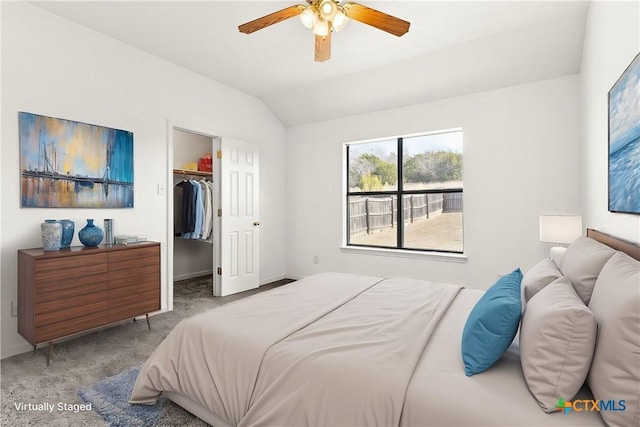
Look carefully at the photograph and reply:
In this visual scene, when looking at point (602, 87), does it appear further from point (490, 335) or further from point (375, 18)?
point (490, 335)

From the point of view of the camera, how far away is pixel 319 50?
8.32 ft

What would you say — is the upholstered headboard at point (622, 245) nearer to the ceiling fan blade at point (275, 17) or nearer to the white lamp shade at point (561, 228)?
the white lamp shade at point (561, 228)

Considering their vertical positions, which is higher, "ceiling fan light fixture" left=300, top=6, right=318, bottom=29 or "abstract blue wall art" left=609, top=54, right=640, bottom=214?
"ceiling fan light fixture" left=300, top=6, right=318, bottom=29

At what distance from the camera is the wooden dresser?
2.29m

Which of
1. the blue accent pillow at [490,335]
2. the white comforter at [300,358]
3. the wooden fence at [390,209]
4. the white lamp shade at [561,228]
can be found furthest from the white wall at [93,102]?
the white lamp shade at [561,228]

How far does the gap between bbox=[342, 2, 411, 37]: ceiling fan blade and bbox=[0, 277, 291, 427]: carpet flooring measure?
2671mm

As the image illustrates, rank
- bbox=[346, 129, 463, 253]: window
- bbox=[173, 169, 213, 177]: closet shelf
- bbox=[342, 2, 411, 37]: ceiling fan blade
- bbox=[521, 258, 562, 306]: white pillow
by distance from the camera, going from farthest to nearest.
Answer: bbox=[173, 169, 213, 177]: closet shelf, bbox=[346, 129, 463, 253]: window, bbox=[342, 2, 411, 37]: ceiling fan blade, bbox=[521, 258, 562, 306]: white pillow

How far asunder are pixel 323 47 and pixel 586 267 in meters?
2.21

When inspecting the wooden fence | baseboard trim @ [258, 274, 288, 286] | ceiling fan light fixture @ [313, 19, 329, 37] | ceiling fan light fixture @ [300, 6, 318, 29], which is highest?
ceiling fan light fixture @ [300, 6, 318, 29]

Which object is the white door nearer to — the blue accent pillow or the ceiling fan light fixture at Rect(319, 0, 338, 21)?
the ceiling fan light fixture at Rect(319, 0, 338, 21)

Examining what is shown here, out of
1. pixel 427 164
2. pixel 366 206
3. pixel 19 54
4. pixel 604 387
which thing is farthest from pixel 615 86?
pixel 19 54

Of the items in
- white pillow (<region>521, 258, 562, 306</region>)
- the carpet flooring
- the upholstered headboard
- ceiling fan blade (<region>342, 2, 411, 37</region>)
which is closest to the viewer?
the upholstered headboard

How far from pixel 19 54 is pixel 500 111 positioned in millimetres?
4489

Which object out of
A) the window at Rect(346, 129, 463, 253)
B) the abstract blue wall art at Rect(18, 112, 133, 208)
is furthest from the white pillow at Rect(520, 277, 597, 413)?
the abstract blue wall art at Rect(18, 112, 133, 208)
